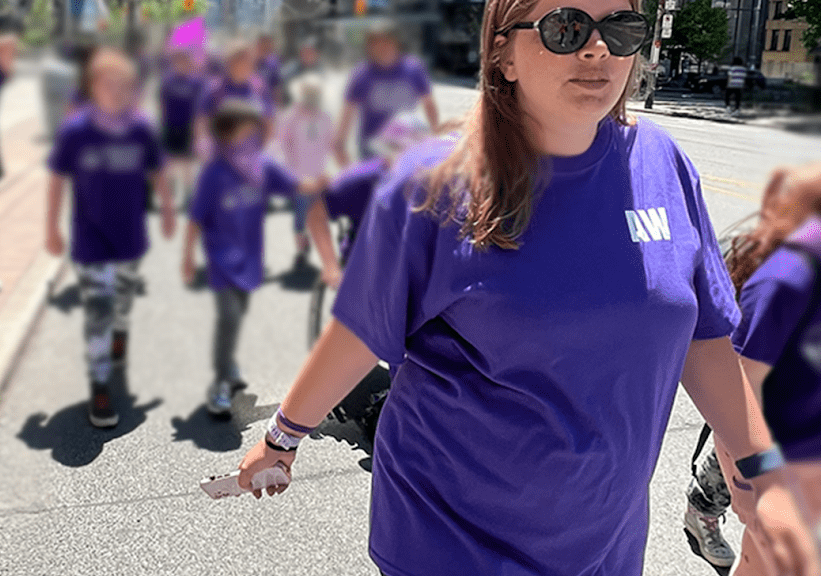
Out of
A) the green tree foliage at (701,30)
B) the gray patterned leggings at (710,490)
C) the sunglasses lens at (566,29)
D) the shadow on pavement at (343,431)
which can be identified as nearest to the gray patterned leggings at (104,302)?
the shadow on pavement at (343,431)

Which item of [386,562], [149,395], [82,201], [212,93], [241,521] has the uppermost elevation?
[212,93]

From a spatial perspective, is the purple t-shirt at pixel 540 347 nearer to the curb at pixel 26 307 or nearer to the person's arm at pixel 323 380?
the person's arm at pixel 323 380

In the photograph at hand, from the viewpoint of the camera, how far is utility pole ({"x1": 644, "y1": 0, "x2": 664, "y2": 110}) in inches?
41.2

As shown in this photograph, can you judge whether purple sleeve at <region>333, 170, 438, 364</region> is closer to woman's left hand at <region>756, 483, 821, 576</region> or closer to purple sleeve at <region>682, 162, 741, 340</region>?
purple sleeve at <region>682, 162, 741, 340</region>

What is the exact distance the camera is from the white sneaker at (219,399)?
4.66 feet

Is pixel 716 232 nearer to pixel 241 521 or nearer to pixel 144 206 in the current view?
pixel 144 206

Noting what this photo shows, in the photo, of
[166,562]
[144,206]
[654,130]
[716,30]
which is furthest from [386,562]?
[166,562]

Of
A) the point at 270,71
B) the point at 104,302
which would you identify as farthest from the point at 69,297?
the point at 270,71

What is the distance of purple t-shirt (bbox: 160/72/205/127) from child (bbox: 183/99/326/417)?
3 cm

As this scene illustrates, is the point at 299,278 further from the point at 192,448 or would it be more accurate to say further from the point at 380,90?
the point at 192,448

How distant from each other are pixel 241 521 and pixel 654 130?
6.14 ft

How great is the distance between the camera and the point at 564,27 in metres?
1.09

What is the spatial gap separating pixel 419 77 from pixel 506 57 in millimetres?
208

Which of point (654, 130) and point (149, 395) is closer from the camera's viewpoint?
point (654, 130)
